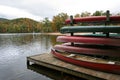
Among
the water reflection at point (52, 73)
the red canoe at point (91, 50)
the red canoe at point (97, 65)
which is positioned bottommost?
the water reflection at point (52, 73)

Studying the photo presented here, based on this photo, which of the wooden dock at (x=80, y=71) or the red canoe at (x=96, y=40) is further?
the red canoe at (x=96, y=40)

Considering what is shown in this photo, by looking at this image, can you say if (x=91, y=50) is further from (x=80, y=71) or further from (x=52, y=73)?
(x=52, y=73)

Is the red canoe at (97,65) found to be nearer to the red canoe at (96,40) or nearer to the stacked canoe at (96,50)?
the stacked canoe at (96,50)

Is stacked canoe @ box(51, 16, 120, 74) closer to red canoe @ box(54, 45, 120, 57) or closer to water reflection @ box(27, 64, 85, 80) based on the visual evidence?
red canoe @ box(54, 45, 120, 57)

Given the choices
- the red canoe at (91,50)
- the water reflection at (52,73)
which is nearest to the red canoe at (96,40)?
the red canoe at (91,50)

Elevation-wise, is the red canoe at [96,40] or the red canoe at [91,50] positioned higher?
the red canoe at [96,40]

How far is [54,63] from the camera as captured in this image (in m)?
8.16

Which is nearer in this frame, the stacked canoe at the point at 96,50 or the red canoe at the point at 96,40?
the stacked canoe at the point at 96,50

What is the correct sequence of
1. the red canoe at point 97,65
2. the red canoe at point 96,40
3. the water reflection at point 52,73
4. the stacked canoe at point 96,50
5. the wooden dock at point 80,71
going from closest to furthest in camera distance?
1. the wooden dock at point 80,71
2. the red canoe at point 97,65
3. the stacked canoe at point 96,50
4. the red canoe at point 96,40
5. the water reflection at point 52,73

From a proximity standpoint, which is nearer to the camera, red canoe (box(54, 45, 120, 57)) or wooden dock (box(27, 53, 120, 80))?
wooden dock (box(27, 53, 120, 80))

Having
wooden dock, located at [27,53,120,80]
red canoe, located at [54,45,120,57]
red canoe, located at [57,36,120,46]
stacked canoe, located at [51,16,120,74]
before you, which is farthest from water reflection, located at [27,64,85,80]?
red canoe, located at [57,36,120,46]

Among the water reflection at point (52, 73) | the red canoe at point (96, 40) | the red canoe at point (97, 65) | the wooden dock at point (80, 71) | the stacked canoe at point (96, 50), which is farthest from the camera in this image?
the water reflection at point (52, 73)

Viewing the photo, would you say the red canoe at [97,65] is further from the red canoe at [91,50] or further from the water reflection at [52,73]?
the water reflection at [52,73]

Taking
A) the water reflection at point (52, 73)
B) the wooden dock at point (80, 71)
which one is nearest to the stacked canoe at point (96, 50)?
the wooden dock at point (80, 71)
